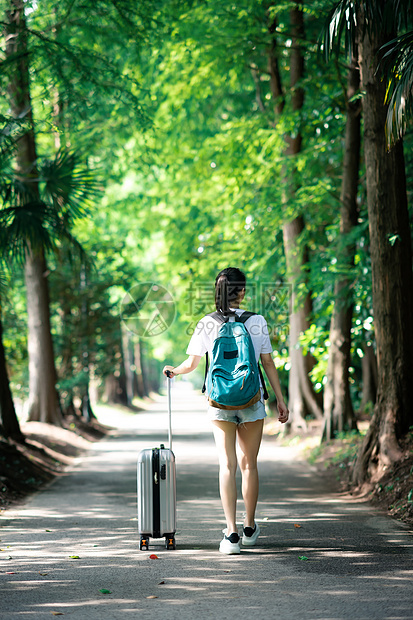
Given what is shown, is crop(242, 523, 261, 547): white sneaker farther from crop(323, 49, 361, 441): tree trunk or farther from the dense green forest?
crop(323, 49, 361, 441): tree trunk

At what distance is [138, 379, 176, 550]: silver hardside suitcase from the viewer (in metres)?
5.98

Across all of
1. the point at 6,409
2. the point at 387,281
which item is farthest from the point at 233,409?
the point at 6,409

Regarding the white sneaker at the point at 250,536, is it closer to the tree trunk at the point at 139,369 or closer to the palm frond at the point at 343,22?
the palm frond at the point at 343,22

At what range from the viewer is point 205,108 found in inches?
851

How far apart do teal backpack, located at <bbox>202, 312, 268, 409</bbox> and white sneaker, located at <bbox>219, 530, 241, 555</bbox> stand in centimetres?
103

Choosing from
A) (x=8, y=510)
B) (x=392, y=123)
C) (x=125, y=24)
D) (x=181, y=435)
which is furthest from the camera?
(x=181, y=435)

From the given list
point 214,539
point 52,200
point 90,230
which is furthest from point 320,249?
point 214,539

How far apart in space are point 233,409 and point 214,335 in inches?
24.6

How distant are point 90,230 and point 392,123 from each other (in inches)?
753

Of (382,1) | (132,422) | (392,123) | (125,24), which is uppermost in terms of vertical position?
(125,24)

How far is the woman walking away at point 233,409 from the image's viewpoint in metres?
5.93

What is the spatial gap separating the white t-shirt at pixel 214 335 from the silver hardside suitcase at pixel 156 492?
85 cm

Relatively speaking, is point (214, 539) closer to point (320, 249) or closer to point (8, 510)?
point (8, 510)

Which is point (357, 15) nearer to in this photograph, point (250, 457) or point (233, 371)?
point (233, 371)
